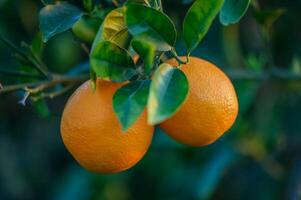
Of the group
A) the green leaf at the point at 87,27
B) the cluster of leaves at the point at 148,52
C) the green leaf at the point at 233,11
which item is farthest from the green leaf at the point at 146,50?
the green leaf at the point at 87,27

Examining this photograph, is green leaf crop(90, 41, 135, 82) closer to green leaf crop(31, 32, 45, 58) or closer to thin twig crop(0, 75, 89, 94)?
thin twig crop(0, 75, 89, 94)

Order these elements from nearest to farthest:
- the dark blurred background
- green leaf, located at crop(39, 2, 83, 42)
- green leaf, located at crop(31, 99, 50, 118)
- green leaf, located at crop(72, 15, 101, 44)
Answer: green leaf, located at crop(39, 2, 83, 42), green leaf, located at crop(72, 15, 101, 44), green leaf, located at crop(31, 99, 50, 118), the dark blurred background

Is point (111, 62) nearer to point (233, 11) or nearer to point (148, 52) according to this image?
point (148, 52)

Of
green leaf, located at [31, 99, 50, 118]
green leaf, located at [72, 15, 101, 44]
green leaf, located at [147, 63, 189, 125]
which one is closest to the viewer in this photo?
green leaf, located at [147, 63, 189, 125]

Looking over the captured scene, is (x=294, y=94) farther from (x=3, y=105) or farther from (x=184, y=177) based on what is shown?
(x=3, y=105)

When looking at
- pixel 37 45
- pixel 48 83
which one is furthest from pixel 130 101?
pixel 37 45

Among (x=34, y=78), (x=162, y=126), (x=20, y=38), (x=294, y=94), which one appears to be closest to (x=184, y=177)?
(x=294, y=94)

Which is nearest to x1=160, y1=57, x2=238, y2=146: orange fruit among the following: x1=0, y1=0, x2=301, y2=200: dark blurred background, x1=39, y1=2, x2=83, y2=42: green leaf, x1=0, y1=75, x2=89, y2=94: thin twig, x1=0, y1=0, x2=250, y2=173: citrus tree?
x1=0, y1=0, x2=250, y2=173: citrus tree
